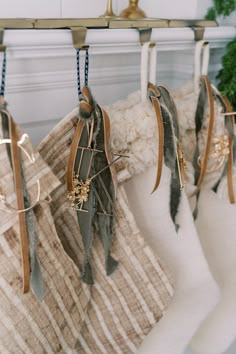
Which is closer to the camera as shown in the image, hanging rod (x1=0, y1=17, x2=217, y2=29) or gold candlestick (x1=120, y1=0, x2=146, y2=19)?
hanging rod (x1=0, y1=17, x2=217, y2=29)

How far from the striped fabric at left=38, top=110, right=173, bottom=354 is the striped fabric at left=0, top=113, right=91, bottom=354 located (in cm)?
4

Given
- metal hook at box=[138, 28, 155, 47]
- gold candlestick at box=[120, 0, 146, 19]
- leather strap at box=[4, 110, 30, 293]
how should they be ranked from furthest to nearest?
gold candlestick at box=[120, 0, 146, 19]
metal hook at box=[138, 28, 155, 47]
leather strap at box=[4, 110, 30, 293]

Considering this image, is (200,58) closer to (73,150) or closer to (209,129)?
(209,129)

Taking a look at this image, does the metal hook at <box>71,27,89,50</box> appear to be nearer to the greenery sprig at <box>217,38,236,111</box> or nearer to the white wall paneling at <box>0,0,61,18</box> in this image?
the white wall paneling at <box>0,0,61,18</box>

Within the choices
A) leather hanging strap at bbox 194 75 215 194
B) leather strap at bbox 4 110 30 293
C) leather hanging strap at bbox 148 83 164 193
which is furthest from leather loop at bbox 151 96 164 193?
leather strap at bbox 4 110 30 293

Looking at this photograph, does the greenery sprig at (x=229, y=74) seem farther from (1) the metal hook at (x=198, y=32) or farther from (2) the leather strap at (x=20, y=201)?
(2) the leather strap at (x=20, y=201)

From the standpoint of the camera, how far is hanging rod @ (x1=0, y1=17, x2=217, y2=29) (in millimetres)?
592

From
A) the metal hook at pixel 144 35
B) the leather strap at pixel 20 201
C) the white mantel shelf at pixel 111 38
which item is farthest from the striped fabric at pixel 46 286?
the metal hook at pixel 144 35

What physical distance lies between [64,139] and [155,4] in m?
0.40

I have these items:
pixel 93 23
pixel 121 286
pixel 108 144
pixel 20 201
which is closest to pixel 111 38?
pixel 93 23

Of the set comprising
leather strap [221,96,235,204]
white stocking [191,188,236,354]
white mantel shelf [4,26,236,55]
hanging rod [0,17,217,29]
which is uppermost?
hanging rod [0,17,217,29]

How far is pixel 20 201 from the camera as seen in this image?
1.93 ft

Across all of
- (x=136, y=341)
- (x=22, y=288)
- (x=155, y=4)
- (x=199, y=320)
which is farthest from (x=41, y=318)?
(x=155, y=4)

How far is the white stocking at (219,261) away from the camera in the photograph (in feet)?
2.85
